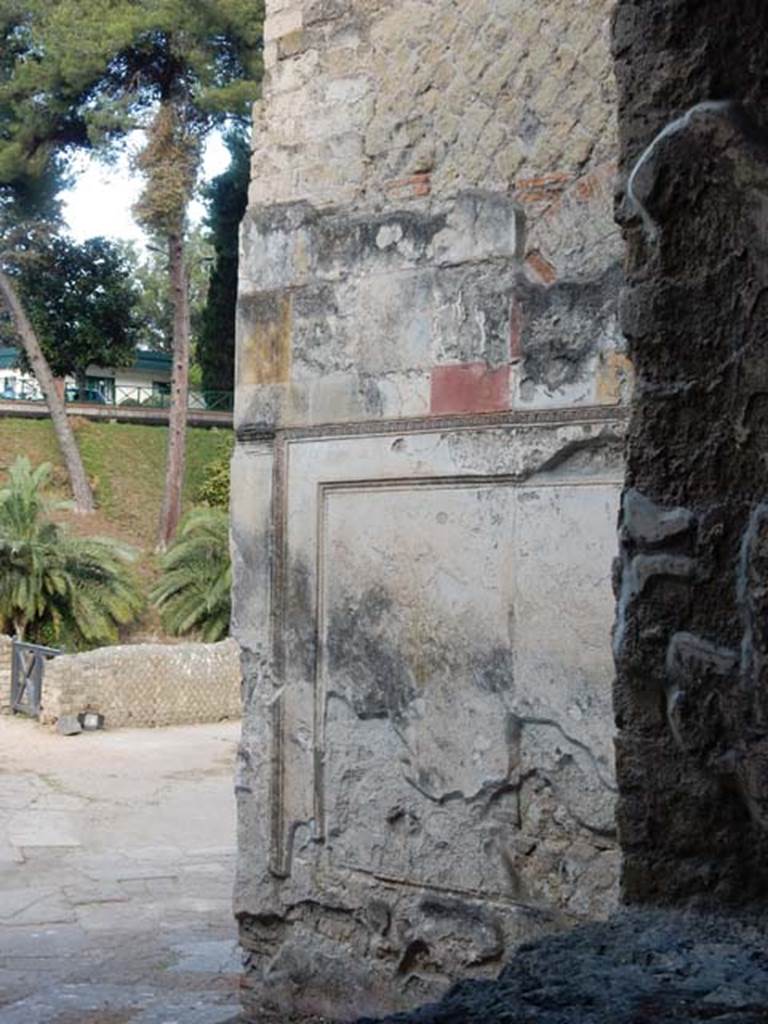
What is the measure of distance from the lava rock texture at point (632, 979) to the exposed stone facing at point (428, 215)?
2405 mm

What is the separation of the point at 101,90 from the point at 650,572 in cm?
2254


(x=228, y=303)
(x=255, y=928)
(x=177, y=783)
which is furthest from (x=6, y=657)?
(x=228, y=303)

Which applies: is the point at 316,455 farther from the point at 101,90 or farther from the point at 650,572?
the point at 101,90

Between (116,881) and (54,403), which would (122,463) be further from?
(116,881)

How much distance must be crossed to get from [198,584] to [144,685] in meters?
4.73

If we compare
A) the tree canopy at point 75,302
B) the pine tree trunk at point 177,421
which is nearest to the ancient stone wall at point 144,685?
the pine tree trunk at point 177,421

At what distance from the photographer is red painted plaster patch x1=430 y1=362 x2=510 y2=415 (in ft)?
13.2

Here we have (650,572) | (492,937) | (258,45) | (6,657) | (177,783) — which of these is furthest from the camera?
→ (258,45)

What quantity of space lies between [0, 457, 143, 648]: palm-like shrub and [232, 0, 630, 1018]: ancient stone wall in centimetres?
1110

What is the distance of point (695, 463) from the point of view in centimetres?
155

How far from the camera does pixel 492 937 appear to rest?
12.9 ft

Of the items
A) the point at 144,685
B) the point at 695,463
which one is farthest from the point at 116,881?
the point at 695,463

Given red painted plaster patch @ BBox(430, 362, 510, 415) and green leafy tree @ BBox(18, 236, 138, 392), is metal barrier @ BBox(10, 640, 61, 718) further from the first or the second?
green leafy tree @ BBox(18, 236, 138, 392)

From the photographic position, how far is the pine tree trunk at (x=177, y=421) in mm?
20797
